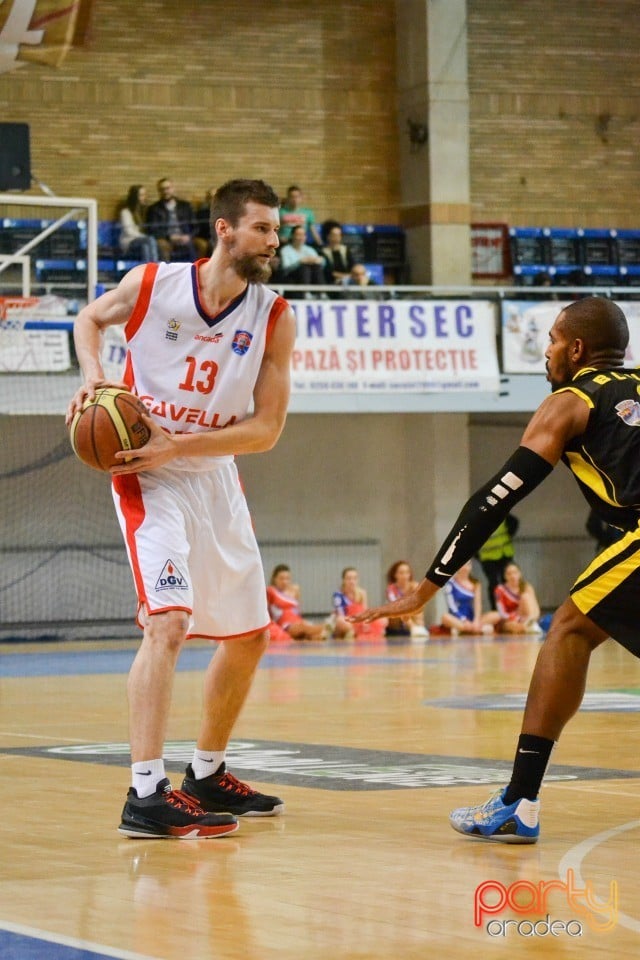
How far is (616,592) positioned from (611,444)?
481mm

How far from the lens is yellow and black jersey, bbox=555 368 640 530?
5387 mm

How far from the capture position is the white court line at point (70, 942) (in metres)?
3.85

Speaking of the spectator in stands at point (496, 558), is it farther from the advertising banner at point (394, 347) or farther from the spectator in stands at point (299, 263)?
the spectator in stands at point (299, 263)

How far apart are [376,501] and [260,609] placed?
768 inches

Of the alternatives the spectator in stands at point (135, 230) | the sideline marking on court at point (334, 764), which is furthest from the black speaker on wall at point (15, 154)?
the sideline marking on court at point (334, 764)

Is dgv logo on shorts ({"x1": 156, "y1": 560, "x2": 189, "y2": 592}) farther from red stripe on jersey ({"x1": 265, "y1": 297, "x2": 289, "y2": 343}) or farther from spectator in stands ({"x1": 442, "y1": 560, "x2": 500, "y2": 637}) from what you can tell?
spectator in stands ({"x1": 442, "y1": 560, "x2": 500, "y2": 637})

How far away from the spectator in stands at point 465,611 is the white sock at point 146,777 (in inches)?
624

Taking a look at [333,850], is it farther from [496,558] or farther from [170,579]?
[496,558]

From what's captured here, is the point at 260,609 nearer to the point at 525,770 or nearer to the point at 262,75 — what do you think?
the point at 525,770

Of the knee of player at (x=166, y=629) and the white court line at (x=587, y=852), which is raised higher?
the knee of player at (x=166, y=629)

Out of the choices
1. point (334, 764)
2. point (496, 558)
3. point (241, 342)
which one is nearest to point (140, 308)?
point (241, 342)

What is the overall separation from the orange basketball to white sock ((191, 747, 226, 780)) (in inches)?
49.2

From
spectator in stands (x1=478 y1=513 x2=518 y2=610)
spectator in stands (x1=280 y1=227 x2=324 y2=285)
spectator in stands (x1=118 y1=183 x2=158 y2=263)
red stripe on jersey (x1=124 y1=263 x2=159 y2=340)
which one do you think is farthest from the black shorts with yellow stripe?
spectator in stands (x1=478 y1=513 x2=518 y2=610)

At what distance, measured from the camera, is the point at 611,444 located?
5402mm
